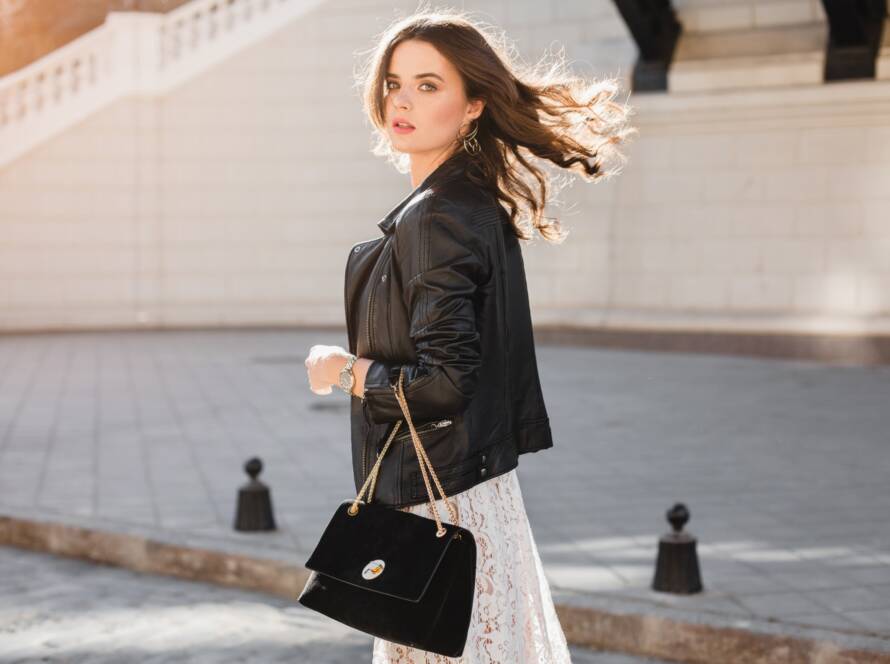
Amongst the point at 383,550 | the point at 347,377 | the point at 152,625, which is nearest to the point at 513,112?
the point at 347,377

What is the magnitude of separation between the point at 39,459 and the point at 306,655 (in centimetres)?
399

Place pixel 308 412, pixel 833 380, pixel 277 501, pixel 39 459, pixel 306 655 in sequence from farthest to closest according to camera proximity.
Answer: pixel 833 380 < pixel 308 412 < pixel 39 459 < pixel 277 501 < pixel 306 655

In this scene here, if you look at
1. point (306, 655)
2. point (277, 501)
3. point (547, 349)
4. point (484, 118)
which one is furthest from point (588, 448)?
point (547, 349)

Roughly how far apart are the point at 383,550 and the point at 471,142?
36.0 inches

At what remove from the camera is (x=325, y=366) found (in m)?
2.79

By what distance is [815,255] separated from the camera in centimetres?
1458

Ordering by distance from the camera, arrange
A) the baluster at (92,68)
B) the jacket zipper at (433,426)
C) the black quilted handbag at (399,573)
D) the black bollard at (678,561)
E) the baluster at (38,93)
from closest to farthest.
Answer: the black quilted handbag at (399,573) < the jacket zipper at (433,426) < the black bollard at (678,561) < the baluster at (38,93) < the baluster at (92,68)

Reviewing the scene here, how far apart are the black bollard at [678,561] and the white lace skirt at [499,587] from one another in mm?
2299

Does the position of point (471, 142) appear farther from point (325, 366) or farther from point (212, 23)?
point (212, 23)

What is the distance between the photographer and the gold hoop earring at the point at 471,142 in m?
2.97

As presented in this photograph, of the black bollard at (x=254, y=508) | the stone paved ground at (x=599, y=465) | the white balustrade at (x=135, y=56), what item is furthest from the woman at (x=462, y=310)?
the white balustrade at (x=135, y=56)

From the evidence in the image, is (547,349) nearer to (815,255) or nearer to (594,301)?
(594,301)

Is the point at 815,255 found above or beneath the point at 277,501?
above

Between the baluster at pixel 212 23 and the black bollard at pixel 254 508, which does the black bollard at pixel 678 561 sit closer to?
the black bollard at pixel 254 508
